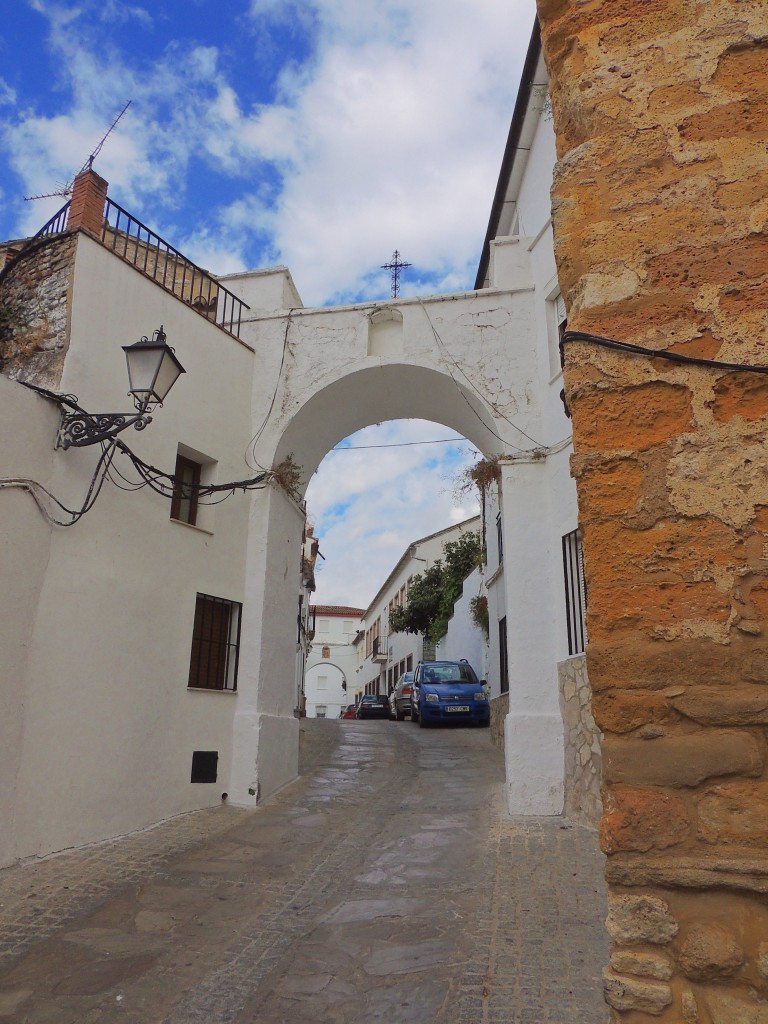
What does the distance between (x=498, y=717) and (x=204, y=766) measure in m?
5.77

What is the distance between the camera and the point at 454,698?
1534 centimetres

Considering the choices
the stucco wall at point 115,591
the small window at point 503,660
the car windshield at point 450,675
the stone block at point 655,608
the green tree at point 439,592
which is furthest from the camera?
the green tree at point 439,592

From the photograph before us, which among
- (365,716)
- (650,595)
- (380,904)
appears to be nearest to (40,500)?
(380,904)

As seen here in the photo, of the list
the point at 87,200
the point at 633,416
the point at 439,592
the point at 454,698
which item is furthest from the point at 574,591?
the point at 439,592

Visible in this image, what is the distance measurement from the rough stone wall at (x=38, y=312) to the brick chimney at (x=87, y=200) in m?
0.41

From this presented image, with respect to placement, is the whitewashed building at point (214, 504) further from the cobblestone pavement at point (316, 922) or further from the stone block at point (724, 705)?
the stone block at point (724, 705)

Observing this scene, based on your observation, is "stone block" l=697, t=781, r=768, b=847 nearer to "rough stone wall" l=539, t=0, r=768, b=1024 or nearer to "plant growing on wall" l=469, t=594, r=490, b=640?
"rough stone wall" l=539, t=0, r=768, b=1024

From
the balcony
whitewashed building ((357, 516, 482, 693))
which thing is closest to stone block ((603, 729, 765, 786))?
whitewashed building ((357, 516, 482, 693))

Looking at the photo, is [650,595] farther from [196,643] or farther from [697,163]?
[196,643]

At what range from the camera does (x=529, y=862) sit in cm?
569

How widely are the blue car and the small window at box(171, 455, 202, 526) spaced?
28.0ft

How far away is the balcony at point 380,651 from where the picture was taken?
128 ft

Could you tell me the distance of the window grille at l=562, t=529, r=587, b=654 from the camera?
7.37m

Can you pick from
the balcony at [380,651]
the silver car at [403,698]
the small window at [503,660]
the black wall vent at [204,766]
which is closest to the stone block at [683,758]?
the black wall vent at [204,766]
